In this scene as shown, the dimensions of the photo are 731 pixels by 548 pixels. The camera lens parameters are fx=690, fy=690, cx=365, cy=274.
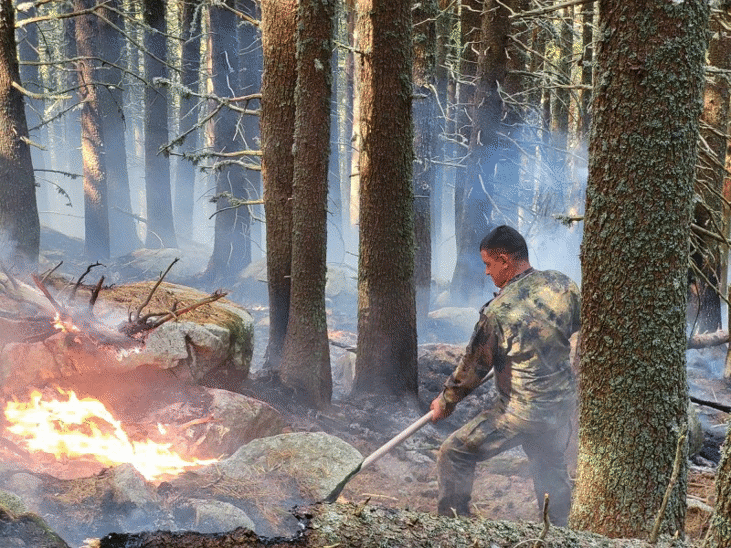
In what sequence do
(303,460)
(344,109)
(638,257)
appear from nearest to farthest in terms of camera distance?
(638,257), (303,460), (344,109)

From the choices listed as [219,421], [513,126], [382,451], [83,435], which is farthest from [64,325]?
[513,126]

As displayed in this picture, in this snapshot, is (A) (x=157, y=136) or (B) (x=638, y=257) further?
(A) (x=157, y=136)

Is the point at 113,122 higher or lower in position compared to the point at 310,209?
higher

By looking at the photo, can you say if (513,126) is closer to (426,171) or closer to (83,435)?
(426,171)

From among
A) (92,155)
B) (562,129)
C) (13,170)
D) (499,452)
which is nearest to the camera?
(499,452)

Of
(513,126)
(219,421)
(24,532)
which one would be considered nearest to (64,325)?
(219,421)

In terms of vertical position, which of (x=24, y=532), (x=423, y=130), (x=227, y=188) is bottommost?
(x=24, y=532)

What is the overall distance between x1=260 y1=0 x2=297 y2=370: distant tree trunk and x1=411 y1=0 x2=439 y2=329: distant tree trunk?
397cm

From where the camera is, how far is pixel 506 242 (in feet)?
17.3

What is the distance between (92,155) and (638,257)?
1906cm

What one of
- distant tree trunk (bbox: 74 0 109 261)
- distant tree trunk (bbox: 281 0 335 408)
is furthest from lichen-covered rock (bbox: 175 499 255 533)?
distant tree trunk (bbox: 74 0 109 261)

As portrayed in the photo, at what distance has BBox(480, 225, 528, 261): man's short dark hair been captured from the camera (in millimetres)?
5246

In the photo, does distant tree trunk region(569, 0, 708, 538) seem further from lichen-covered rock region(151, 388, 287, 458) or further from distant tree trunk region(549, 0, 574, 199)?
distant tree trunk region(549, 0, 574, 199)

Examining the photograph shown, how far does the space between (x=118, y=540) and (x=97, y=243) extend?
19157 mm
